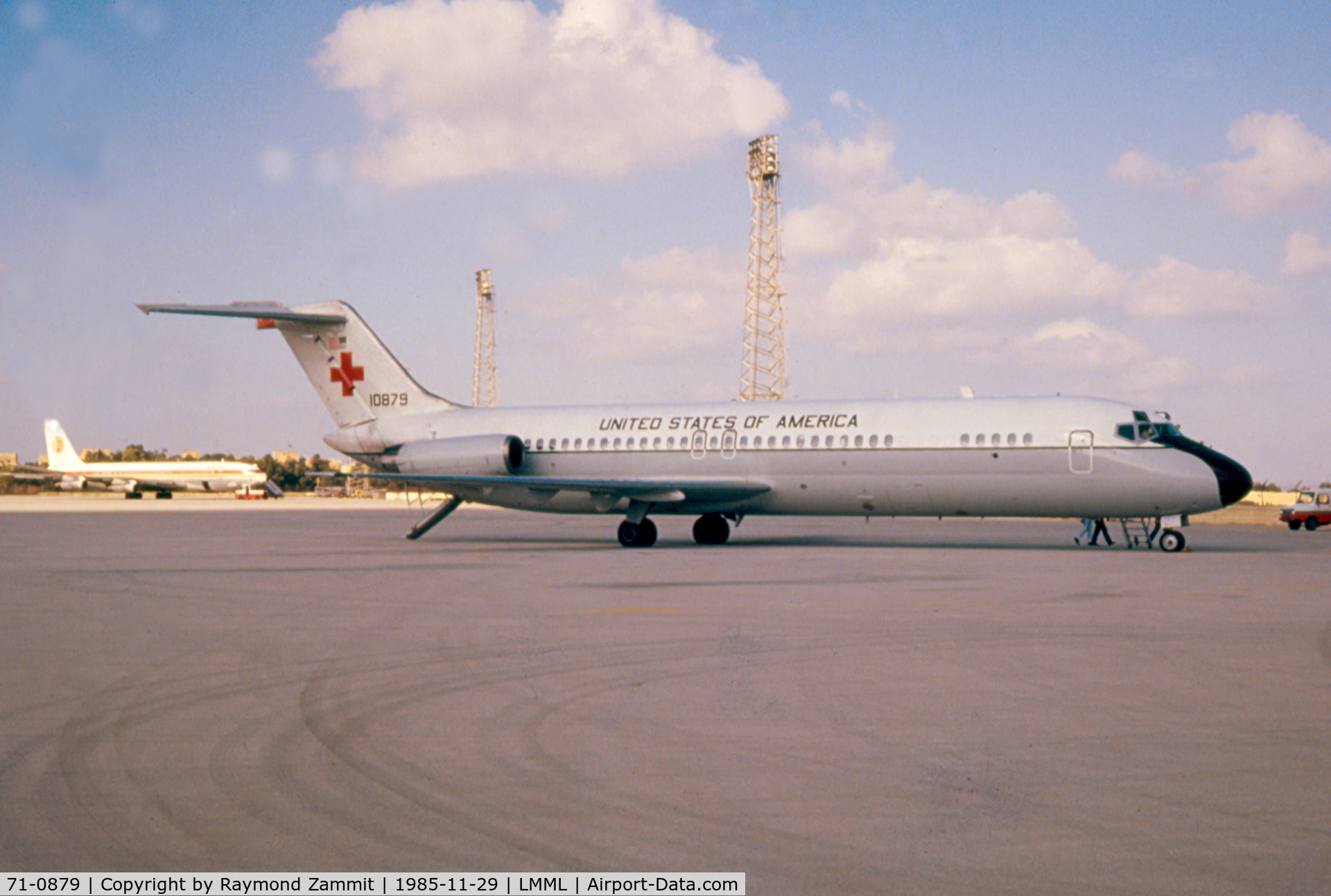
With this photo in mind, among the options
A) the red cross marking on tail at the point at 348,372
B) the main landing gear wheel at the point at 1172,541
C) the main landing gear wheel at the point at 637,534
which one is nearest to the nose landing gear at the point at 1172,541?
the main landing gear wheel at the point at 1172,541

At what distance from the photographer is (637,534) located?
2759cm

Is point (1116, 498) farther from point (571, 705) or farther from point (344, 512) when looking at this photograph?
point (344, 512)

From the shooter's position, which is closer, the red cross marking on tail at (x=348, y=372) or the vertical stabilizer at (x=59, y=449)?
the red cross marking on tail at (x=348, y=372)

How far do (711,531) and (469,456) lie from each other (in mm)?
6445

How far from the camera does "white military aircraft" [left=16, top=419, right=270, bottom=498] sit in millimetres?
89312

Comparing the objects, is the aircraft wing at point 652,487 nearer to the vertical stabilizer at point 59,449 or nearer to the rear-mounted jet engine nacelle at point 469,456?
the rear-mounted jet engine nacelle at point 469,456

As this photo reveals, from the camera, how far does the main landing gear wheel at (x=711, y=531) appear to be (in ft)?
95.0

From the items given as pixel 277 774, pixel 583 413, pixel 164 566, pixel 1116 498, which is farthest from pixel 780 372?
pixel 277 774

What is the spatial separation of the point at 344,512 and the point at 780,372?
2616 centimetres

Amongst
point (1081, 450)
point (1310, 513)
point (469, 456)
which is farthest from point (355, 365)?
point (1310, 513)

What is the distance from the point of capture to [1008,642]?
11250 mm

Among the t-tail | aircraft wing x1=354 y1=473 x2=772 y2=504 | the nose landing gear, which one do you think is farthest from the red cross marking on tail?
the nose landing gear

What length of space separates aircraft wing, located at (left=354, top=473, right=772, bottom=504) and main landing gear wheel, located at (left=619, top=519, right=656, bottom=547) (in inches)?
25.9

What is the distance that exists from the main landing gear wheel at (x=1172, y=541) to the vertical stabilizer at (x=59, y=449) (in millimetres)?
93819
